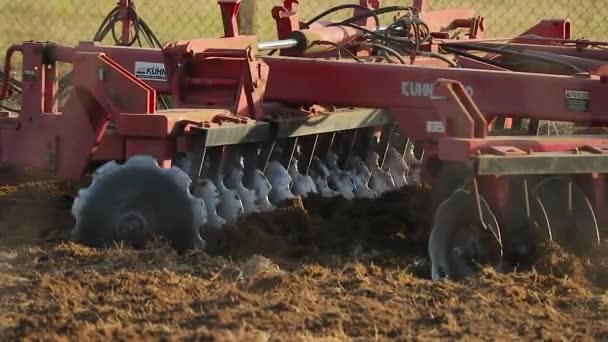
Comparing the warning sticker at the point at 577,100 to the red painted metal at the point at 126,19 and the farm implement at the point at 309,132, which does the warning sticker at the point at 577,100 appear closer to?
the farm implement at the point at 309,132

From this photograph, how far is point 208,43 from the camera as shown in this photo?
23.3ft

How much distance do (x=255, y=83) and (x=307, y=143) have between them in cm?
76

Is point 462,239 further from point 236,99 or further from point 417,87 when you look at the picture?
point 236,99

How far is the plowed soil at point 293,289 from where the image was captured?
486cm

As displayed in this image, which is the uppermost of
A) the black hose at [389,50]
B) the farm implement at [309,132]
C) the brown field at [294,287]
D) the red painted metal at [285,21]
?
the red painted metal at [285,21]

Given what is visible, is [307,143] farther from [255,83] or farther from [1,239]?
[1,239]

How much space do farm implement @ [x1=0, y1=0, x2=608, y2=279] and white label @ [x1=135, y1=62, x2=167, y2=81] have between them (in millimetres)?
10

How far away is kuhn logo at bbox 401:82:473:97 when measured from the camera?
6.64 metres

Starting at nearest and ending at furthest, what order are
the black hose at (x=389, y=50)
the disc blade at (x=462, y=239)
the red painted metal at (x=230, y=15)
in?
the disc blade at (x=462, y=239), the black hose at (x=389, y=50), the red painted metal at (x=230, y=15)

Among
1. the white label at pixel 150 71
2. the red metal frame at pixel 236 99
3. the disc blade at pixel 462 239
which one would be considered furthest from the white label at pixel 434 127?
the white label at pixel 150 71

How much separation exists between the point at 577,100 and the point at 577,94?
0.03 meters

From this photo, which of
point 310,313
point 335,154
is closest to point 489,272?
point 310,313

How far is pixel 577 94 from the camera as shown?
640cm

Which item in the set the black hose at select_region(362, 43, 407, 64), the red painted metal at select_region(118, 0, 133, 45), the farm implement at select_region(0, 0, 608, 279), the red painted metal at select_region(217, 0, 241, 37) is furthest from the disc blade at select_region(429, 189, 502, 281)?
the red painted metal at select_region(118, 0, 133, 45)
